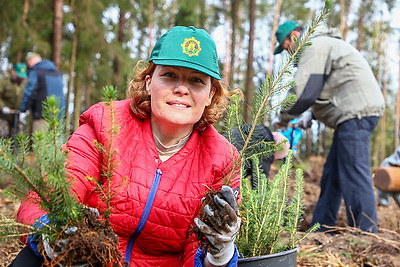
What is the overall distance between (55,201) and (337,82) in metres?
3.36

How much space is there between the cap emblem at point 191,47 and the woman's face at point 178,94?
9 cm

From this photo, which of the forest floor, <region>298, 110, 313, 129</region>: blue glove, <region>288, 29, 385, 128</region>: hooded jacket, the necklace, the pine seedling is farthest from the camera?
<region>298, 110, 313, 129</region>: blue glove

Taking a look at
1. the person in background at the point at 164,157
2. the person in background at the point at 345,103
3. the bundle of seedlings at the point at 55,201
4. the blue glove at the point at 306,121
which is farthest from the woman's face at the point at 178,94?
the blue glove at the point at 306,121

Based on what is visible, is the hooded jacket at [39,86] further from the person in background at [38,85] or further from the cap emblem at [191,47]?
the cap emblem at [191,47]

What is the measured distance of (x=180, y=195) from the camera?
1.76 meters

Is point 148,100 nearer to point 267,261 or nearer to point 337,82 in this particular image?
point 267,261

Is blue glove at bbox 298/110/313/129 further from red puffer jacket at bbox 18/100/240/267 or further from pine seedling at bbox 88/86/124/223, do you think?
pine seedling at bbox 88/86/124/223

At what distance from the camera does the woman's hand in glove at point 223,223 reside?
1.36 m

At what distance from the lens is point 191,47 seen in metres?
1.68

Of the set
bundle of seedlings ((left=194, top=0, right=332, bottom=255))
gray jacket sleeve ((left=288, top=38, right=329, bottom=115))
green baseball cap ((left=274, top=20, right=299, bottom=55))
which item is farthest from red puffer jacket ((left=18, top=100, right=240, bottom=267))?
green baseball cap ((left=274, top=20, right=299, bottom=55))

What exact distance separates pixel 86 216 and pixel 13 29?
10.2 meters

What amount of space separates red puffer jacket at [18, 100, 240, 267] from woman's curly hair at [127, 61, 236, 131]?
0.16ft

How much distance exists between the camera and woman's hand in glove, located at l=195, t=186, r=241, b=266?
53.5 inches

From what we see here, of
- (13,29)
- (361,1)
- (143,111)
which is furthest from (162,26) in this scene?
(143,111)
